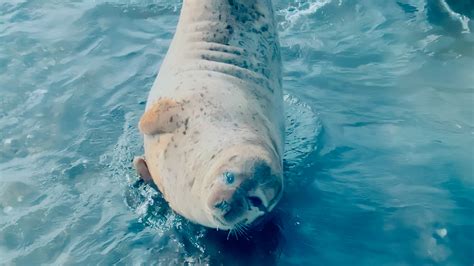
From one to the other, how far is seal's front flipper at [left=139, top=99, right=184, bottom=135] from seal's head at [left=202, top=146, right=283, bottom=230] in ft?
2.83

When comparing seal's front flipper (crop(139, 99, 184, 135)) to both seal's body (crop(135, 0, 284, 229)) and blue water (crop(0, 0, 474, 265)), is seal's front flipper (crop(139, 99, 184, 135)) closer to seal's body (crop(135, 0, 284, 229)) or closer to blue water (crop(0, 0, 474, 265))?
seal's body (crop(135, 0, 284, 229))

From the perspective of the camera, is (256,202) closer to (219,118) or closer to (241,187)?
(241,187)

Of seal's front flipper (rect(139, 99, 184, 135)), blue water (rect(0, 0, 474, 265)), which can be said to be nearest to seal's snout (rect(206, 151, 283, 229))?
blue water (rect(0, 0, 474, 265))

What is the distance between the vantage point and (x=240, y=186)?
154 inches

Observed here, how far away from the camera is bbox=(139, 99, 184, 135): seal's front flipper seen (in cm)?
496

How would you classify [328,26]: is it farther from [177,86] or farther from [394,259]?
[394,259]

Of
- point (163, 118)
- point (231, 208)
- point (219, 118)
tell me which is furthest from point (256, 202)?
point (163, 118)

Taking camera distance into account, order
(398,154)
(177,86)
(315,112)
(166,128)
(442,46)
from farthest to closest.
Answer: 1. (442,46)
2. (315,112)
3. (398,154)
4. (177,86)
5. (166,128)

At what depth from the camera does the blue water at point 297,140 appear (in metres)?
4.86

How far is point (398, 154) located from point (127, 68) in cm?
367

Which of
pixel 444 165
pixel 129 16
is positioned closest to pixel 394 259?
pixel 444 165

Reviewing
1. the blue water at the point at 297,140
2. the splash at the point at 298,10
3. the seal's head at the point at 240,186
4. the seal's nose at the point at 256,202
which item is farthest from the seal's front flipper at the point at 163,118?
the splash at the point at 298,10

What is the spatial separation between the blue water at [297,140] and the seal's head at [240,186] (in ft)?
2.22

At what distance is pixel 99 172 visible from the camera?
5852 mm
